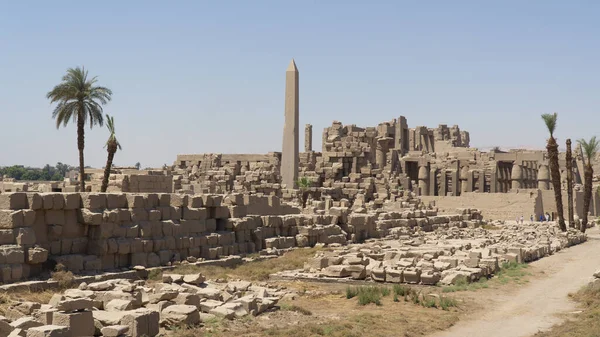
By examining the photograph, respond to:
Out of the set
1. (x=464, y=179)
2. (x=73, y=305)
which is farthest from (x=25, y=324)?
(x=464, y=179)

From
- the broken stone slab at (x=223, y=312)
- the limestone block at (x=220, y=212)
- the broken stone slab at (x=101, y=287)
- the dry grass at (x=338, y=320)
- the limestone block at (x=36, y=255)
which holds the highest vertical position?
the limestone block at (x=220, y=212)

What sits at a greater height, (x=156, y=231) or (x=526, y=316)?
(x=156, y=231)

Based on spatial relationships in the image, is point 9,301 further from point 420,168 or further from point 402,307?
point 420,168

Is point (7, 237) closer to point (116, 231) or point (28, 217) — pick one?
point (28, 217)

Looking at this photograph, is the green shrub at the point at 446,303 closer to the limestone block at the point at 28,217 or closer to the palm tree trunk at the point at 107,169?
the limestone block at the point at 28,217

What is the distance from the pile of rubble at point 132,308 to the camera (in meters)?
9.78

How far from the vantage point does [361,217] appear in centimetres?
2684

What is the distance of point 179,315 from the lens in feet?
36.1

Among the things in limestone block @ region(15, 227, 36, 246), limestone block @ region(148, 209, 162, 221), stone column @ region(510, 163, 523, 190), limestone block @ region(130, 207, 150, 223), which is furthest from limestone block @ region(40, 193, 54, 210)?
stone column @ region(510, 163, 523, 190)

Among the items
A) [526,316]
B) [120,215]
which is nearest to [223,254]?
[120,215]

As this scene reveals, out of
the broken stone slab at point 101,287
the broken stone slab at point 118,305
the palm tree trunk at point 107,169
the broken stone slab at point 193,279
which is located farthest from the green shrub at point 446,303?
the palm tree trunk at point 107,169

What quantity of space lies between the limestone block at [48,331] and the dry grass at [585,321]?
22.6 feet

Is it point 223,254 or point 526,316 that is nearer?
point 526,316

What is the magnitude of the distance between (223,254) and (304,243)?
418cm
